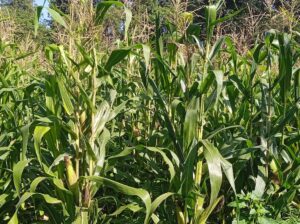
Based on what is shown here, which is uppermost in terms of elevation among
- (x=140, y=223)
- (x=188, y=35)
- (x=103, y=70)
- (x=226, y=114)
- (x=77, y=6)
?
(x=77, y=6)

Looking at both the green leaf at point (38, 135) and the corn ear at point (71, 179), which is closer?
the green leaf at point (38, 135)

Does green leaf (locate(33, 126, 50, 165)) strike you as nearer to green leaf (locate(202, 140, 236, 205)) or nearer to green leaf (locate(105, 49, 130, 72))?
green leaf (locate(105, 49, 130, 72))

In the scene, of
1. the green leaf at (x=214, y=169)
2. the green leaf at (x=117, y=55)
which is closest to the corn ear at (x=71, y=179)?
the green leaf at (x=117, y=55)

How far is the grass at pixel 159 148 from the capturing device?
243 centimetres

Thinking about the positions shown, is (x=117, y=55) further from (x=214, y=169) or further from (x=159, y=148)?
(x=214, y=169)

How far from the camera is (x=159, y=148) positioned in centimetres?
262

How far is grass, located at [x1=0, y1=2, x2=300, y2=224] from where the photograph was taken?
243 centimetres

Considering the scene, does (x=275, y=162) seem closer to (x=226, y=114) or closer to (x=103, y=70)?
(x=226, y=114)

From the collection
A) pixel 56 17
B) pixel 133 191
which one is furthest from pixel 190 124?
pixel 56 17

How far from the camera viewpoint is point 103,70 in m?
2.53

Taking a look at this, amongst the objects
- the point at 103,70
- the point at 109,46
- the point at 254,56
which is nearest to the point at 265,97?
the point at 254,56

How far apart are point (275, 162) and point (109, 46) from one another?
7.90 feet

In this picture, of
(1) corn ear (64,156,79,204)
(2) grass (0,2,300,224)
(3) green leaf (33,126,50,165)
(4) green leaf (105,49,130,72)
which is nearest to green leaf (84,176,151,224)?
(2) grass (0,2,300,224)

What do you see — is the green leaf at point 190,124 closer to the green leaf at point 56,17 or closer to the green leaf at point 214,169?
the green leaf at point 214,169
